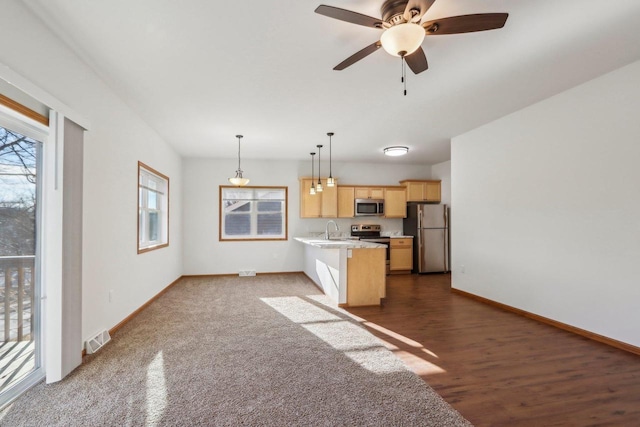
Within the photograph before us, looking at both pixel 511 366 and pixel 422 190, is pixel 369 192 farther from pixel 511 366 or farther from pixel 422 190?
pixel 511 366

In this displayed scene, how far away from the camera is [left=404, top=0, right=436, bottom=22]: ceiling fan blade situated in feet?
5.63

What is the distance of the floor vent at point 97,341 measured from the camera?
275cm

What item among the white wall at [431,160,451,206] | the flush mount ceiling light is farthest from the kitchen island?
the white wall at [431,160,451,206]

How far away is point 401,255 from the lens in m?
6.82

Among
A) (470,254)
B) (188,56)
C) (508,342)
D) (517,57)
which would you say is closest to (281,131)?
(188,56)

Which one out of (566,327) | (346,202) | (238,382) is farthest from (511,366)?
(346,202)

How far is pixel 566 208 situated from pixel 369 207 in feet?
12.8

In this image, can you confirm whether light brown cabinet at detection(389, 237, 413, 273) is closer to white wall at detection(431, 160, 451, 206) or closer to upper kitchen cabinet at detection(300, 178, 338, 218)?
white wall at detection(431, 160, 451, 206)

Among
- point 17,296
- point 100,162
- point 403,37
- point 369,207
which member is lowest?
point 17,296

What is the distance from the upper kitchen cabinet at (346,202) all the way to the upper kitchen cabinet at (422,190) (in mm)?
1386

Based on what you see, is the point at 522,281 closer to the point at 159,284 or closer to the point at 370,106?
the point at 370,106

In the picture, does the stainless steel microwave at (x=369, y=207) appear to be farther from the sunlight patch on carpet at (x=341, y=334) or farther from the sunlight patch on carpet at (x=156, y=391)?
the sunlight patch on carpet at (x=156, y=391)

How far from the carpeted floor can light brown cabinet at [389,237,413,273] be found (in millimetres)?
3416

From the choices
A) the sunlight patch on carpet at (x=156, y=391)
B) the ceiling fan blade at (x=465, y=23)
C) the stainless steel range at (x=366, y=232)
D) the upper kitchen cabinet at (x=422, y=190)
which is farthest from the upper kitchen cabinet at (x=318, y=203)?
the ceiling fan blade at (x=465, y=23)
